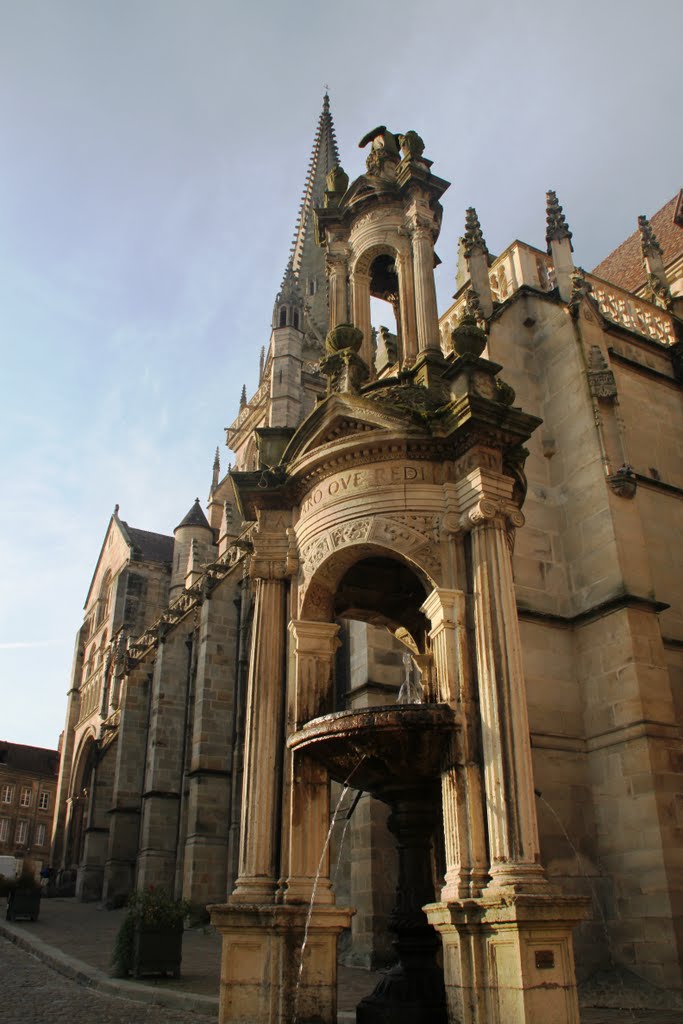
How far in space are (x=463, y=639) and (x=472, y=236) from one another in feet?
33.3

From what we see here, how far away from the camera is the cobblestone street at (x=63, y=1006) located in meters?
7.67

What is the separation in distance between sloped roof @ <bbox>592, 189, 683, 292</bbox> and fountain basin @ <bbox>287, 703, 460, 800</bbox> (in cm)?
1580

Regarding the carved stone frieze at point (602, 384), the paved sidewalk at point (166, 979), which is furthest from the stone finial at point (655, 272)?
the paved sidewalk at point (166, 979)

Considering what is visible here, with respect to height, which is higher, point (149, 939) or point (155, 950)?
point (149, 939)

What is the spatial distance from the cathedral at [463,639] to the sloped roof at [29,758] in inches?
1928

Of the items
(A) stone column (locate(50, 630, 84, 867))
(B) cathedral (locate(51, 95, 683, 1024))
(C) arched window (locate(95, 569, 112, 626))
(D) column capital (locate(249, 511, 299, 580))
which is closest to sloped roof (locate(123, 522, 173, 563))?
(C) arched window (locate(95, 569, 112, 626))

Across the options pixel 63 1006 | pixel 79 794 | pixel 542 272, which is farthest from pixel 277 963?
pixel 79 794

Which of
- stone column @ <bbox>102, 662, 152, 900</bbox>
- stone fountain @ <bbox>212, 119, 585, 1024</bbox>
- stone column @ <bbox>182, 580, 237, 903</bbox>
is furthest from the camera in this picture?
stone column @ <bbox>102, 662, 152, 900</bbox>

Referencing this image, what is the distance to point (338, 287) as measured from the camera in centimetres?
1033

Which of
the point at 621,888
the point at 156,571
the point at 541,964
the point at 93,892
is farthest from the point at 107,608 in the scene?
the point at 541,964

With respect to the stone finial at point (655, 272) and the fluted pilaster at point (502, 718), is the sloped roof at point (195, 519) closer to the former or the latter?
the stone finial at point (655, 272)

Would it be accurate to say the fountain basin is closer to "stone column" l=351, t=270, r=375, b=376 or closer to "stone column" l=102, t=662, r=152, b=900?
"stone column" l=351, t=270, r=375, b=376

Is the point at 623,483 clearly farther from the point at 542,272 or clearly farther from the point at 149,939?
the point at 149,939

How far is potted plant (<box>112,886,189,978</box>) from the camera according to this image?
1005 cm
